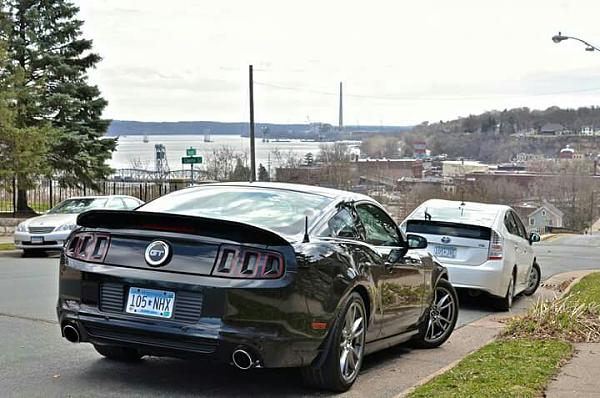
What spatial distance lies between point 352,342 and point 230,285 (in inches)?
51.6

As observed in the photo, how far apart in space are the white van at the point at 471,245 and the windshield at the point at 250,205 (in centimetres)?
527

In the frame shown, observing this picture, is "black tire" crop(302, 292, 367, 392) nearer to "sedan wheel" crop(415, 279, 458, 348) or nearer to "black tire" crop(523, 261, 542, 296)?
"sedan wheel" crop(415, 279, 458, 348)

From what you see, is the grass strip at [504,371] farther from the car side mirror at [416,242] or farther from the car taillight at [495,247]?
the car taillight at [495,247]

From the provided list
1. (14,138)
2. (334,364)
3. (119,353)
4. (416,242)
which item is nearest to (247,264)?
(334,364)

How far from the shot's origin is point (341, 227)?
21.0ft

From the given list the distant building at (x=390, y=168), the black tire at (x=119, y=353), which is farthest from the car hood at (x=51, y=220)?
the distant building at (x=390, y=168)

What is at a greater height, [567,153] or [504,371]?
[567,153]

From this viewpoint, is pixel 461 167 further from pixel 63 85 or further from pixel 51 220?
pixel 51 220

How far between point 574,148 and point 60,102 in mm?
44902

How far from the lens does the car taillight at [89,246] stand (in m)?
5.73

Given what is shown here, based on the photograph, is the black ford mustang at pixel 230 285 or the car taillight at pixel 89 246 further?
the car taillight at pixel 89 246

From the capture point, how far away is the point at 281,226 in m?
5.97

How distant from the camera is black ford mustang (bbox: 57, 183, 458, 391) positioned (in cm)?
530

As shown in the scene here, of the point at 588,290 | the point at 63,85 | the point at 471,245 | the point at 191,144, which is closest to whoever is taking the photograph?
the point at 471,245
